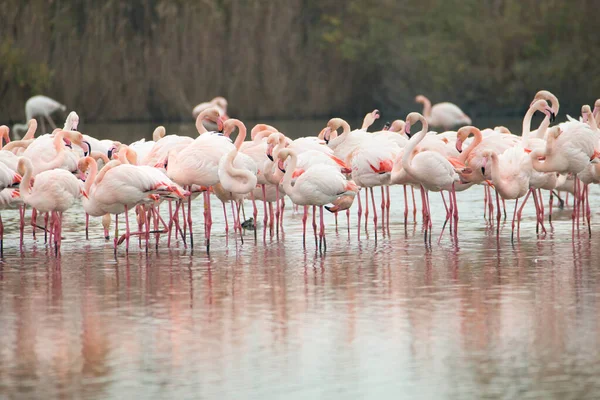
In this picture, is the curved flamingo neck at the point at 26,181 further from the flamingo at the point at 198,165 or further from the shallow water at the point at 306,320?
the flamingo at the point at 198,165

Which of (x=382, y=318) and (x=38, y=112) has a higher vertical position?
(x=38, y=112)

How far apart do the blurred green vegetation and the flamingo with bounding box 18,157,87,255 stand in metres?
24.2

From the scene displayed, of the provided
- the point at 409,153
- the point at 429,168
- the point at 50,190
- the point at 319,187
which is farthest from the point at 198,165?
the point at 429,168

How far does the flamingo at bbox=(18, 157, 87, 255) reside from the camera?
12023 mm

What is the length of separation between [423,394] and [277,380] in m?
0.84

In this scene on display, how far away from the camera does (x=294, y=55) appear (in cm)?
4003

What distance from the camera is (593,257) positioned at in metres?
11.3

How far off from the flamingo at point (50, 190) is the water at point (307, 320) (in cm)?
49

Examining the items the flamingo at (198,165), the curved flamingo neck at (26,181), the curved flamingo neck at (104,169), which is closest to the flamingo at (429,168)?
the flamingo at (198,165)

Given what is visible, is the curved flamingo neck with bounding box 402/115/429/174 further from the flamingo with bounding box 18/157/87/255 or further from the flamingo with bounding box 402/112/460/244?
the flamingo with bounding box 18/157/87/255

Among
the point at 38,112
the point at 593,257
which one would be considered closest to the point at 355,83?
the point at 38,112

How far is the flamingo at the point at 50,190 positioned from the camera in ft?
39.4

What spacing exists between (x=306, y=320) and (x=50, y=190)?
4.08 metres

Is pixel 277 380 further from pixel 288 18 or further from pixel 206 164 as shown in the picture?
pixel 288 18
